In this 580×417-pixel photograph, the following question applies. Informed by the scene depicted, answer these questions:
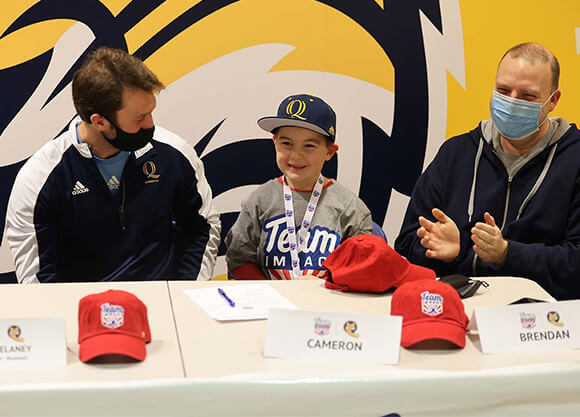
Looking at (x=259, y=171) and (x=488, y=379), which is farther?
(x=259, y=171)

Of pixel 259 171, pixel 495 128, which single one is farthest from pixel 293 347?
pixel 259 171

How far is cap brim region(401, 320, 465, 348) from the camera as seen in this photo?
4.69ft

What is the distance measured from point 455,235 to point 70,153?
1330mm

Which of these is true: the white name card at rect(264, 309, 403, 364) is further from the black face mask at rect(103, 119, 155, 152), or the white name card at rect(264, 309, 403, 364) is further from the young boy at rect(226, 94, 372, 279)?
the black face mask at rect(103, 119, 155, 152)

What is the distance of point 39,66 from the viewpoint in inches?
122

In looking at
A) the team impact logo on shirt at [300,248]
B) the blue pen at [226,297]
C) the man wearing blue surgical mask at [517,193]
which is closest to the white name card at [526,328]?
the blue pen at [226,297]

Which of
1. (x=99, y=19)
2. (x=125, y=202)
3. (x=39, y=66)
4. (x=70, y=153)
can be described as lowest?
(x=125, y=202)

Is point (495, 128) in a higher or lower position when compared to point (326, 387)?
higher

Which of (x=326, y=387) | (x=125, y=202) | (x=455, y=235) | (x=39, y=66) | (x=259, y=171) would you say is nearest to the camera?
(x=326, y=387)

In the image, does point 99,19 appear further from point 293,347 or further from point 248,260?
point 293,347

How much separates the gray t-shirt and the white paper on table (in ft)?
1.67

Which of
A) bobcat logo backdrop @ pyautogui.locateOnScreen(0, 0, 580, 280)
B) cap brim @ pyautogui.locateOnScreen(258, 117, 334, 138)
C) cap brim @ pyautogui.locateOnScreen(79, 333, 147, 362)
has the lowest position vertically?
cap brim @ pyautogui.locateOnScreen(79, 333, 147, 362)

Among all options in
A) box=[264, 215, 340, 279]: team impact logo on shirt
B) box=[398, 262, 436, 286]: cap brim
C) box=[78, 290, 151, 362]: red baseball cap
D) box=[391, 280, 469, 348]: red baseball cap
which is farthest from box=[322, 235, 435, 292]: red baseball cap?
box=[78, 290, 151, 362]: red baseball cap

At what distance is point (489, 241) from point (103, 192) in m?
1.30
